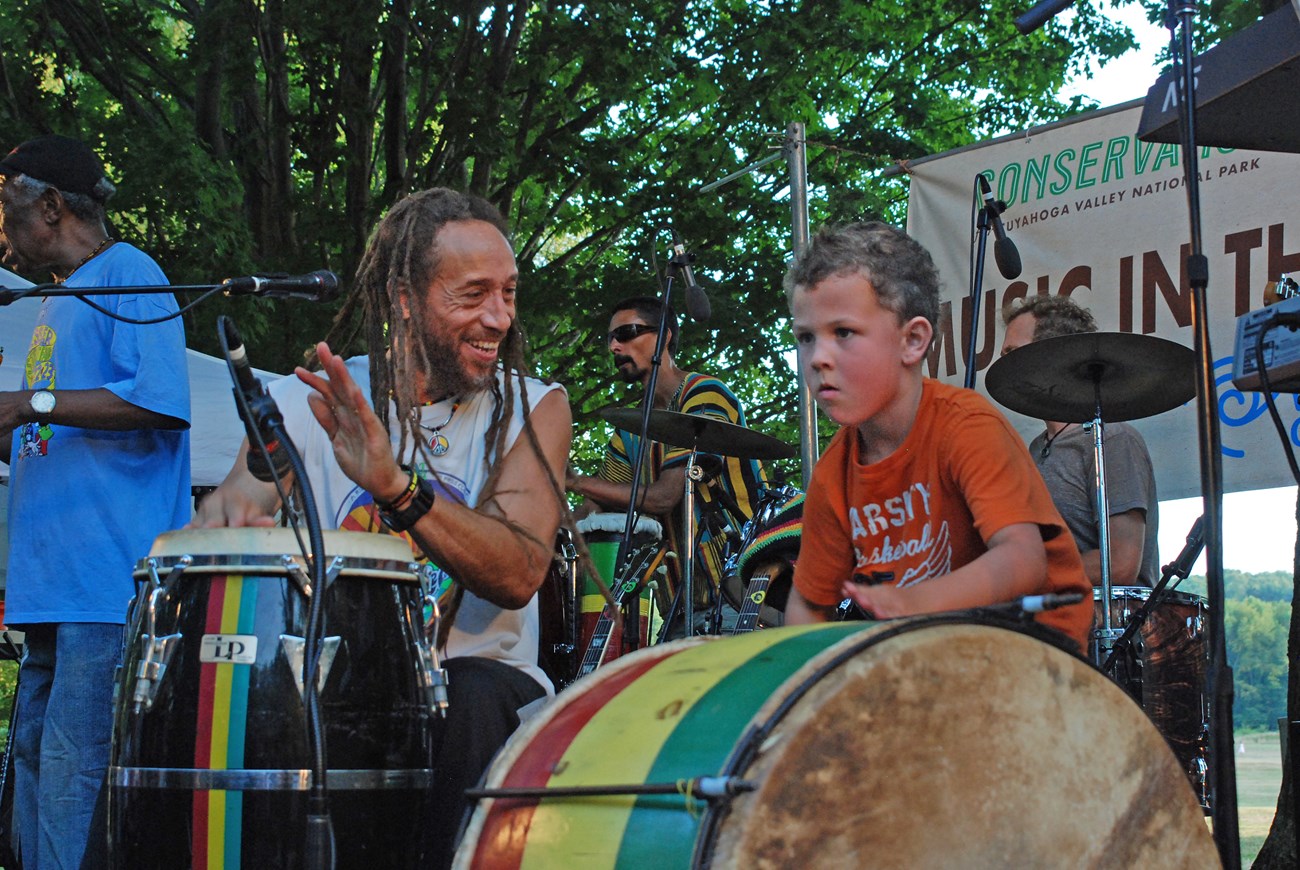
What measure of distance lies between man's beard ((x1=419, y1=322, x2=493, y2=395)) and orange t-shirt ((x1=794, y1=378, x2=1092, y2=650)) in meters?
0.82

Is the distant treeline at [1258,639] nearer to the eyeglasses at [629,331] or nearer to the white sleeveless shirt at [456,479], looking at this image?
the eyeglasses at [629,331]

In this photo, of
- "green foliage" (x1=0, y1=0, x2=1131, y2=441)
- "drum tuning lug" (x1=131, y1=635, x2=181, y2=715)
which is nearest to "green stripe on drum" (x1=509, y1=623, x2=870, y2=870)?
"drum tuning lug" (x1=131, y1=635, x2=181, y2=715)

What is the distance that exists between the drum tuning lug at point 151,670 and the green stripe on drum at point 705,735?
3.39 ft

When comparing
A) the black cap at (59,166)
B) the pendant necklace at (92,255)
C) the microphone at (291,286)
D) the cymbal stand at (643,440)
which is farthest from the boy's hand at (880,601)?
the cymbal stand at (643,440)

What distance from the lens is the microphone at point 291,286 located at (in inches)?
111

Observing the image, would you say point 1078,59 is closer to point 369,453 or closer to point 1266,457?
point 1266,457

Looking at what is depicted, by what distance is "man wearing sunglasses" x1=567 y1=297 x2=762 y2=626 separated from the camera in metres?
6.22

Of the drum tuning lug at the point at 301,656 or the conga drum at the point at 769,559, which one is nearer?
the drum tuning lug at the point at 301,656

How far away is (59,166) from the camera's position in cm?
388

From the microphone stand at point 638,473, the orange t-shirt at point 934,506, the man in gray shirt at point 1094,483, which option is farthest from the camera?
the microphone stand at point 638,473

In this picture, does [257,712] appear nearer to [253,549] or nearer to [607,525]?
[253,549]

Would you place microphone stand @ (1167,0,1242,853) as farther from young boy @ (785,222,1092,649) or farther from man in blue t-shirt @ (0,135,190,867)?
man in blue t-shirt @ (0,135,190,867)

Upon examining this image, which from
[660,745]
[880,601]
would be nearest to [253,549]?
[660,745]

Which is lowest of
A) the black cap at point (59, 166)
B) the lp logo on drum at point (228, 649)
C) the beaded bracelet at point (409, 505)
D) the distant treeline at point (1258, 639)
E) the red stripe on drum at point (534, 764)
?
the distant treeline at point (1258, 639)
